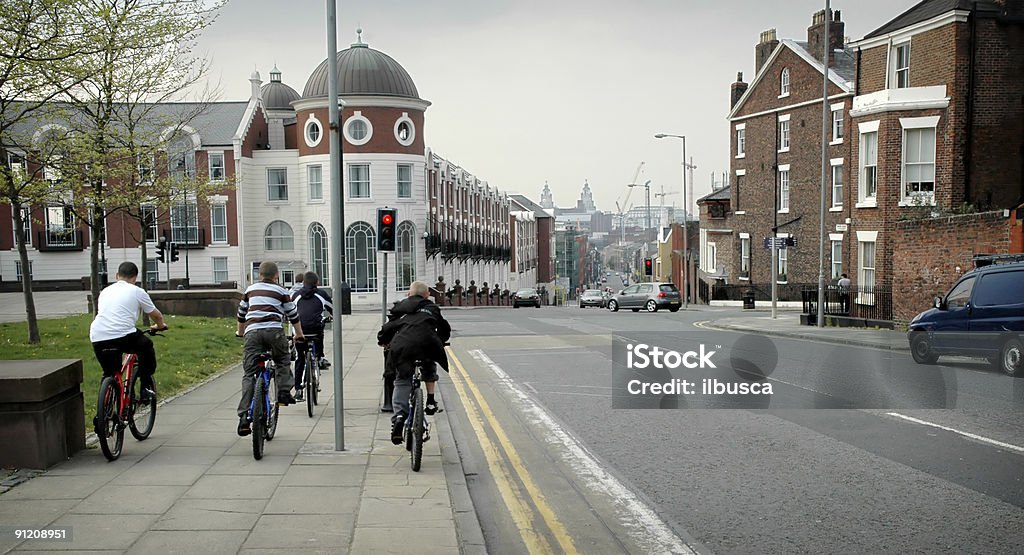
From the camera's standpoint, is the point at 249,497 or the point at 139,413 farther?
the point at 139,413

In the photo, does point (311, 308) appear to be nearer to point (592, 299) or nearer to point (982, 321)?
point (982, 321)

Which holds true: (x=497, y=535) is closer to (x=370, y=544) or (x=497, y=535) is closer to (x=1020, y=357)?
(x=370, y=544)

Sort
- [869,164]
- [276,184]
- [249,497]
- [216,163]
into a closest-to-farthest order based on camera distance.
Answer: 1. [249,497]
2. [869,164]
3. [216,163]
4. [276,184]

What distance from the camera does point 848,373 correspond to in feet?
51.1

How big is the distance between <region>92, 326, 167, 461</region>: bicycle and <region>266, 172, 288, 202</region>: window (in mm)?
49234

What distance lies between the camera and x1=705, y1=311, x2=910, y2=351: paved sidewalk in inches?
858

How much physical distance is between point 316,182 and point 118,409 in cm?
4879

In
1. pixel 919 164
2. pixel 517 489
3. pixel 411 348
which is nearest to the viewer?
pixel 517 489

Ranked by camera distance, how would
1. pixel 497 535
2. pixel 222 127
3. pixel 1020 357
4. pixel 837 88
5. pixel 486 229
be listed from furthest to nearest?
1. pixel 486 229
2. pixel 222 127
3. pixel 837 88
4. pixel 1020 357
5. pixel 497 535

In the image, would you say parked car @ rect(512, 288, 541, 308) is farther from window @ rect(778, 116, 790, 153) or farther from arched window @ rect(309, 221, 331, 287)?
window @ rect(778, 116, 790, 153)

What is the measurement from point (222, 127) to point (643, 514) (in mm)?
55705

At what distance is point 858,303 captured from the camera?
29531mm

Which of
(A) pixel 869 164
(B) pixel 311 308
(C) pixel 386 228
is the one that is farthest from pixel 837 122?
(B) pixel 311 308

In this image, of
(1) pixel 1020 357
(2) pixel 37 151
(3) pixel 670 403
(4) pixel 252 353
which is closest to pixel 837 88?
(1) pixel 1020 357
